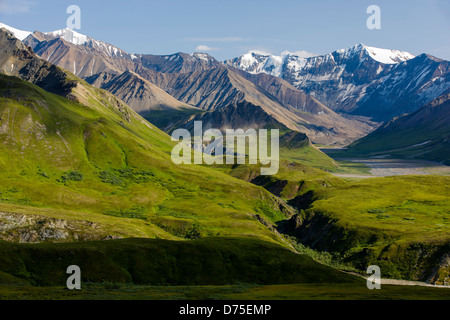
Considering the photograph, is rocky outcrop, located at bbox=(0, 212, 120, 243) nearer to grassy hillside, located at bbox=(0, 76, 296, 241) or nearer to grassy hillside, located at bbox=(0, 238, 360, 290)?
grassy hillside, located at bbox=(0, 76, 296, 241)

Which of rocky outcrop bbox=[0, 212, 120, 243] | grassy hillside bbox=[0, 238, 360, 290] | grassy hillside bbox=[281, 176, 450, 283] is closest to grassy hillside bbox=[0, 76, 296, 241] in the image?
rocky outcrop bbox=[0, 212, 120, 243]

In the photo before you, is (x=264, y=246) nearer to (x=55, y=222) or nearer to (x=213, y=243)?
(x=213, y=243)

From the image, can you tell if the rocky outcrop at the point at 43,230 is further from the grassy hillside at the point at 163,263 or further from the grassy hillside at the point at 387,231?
the grassy hillside at the point at 387,231

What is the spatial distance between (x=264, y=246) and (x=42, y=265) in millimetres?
61572

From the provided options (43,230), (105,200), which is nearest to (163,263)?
(43,230)

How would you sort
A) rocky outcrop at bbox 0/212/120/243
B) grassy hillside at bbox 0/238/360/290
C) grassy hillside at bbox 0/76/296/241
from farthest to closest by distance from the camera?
grassy hillside at bbox 0/76/296/241
rocky outcrop at bbox 0/212/120/243
grassy hillside at bbox 0/238/360/290

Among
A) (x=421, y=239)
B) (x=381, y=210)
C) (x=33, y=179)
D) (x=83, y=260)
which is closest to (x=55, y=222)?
(x=83, y=260)

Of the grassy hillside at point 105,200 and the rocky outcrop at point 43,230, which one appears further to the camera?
the grassy hillside at point 105,200

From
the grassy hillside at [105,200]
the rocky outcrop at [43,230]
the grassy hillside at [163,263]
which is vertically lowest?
the grassy hillside at [163,263]

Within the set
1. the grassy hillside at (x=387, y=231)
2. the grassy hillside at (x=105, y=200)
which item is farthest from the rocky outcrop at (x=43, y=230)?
the grassy hillside at (x=387, y=231)

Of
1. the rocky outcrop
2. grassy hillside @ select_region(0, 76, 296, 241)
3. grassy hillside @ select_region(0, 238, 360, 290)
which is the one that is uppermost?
grassy hillside @ select_region(0, 76, 296, 241)

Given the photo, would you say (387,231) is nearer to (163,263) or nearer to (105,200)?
(163,263)

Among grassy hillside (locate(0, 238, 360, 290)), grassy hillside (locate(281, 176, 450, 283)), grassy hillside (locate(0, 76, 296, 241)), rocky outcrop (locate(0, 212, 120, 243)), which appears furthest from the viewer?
grassy hillside (locate(0, 76, 296, 241))

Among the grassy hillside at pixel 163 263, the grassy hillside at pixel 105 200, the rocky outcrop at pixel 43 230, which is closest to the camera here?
the grassy hillside at pixel 163 263
